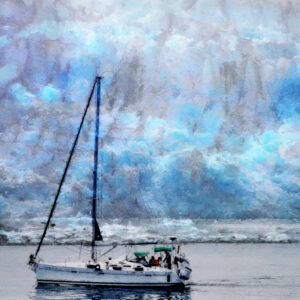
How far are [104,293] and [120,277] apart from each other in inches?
81.6

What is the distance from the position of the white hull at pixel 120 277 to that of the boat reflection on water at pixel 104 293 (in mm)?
574

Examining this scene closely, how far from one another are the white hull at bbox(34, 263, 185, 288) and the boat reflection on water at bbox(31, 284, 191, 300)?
57 centimetres

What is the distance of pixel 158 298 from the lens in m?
67.5

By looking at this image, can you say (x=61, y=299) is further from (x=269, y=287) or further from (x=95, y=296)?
(x=269, y=287)

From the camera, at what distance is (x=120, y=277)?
227 ft

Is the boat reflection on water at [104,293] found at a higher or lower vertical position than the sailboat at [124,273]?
lower

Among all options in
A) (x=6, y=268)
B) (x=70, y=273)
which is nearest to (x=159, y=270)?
(x=70, y=273)

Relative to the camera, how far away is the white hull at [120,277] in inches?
2721

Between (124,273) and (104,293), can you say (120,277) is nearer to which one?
(124,273)

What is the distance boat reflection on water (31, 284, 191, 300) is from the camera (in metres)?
68.0

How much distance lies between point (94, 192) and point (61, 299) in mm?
10994

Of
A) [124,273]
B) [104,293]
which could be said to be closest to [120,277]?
[124,273]

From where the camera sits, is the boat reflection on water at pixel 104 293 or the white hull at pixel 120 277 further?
the white hull at pixel 120 277

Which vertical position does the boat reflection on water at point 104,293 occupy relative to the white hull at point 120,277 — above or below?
below
